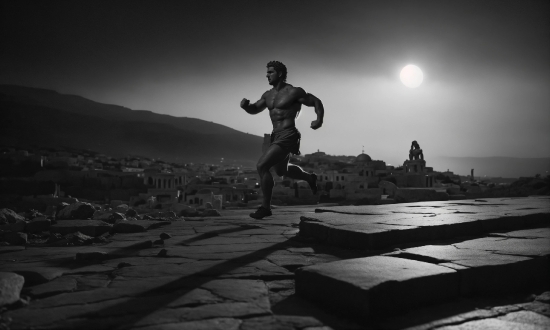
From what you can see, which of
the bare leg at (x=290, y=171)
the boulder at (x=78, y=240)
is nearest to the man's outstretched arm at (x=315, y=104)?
the bare leg at (x=290, y=171)

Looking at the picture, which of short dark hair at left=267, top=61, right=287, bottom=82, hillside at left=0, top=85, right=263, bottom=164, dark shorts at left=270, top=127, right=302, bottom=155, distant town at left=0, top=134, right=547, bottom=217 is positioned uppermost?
hillside at left=0, top=85, right=263, bottom=164

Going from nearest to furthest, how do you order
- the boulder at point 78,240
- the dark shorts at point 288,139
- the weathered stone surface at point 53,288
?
the weathered stone surface at point 53,288
the boulder at point 78,240
the dark shorts at point 288,139

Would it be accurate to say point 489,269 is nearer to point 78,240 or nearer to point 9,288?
point 9,288

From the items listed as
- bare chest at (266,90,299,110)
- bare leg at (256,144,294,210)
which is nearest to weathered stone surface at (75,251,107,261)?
bare leg at (256,144,294,210)

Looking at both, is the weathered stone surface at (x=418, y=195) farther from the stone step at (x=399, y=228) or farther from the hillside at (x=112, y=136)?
the hillside at (x=112, y=136)

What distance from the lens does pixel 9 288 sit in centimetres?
193


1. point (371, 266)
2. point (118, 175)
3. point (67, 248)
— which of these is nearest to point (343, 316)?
point (371, 266)

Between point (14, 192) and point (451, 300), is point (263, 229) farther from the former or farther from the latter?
point (14, 192)

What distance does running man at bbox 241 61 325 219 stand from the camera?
17.6 feet

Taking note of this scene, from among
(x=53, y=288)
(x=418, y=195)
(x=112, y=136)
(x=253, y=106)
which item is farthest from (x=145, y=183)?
(x=112, y=136)

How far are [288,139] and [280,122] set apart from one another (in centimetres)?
28

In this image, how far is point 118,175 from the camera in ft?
162

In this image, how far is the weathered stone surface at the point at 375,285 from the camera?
1872 mm

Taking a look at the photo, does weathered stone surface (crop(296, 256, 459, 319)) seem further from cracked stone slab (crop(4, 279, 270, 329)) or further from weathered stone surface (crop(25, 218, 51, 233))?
weathered stone surface (crop(25, 218, 51, 233))
